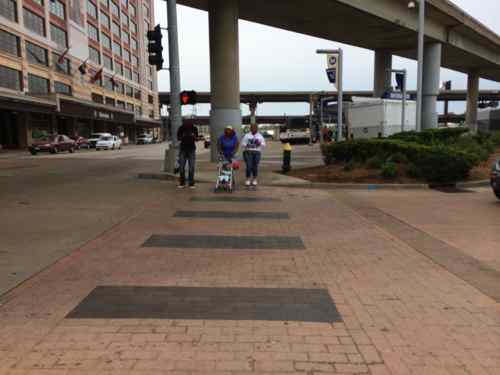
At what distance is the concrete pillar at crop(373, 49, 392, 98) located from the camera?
3275 centimetres

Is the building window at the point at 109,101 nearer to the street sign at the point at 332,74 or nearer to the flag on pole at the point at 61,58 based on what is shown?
the flag on pole at the point at 61,58

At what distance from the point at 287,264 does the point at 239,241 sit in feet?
4.05

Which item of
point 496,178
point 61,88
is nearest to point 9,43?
point 61,88

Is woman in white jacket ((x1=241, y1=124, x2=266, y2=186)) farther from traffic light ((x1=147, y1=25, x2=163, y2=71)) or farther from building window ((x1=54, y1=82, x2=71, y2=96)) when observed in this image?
building window ((x1=54, y1=82, x2=71, y2=96))

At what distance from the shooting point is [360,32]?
1099 inches

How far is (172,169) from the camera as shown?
1469 centimetres

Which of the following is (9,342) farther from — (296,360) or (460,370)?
(460,370)

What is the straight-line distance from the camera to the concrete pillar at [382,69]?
32750 millimetres

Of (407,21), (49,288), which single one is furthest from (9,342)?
(407,21)

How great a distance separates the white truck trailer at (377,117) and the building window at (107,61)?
181ft

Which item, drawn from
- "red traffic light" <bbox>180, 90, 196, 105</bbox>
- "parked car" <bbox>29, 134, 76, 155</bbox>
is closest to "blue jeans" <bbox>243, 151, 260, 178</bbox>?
"red traffic light" <bbox>180, 90, 196, 105</bbox>

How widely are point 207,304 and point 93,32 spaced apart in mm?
68900

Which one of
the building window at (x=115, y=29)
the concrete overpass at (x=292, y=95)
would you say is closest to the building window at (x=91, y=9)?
the building window at (x=115, y=29)

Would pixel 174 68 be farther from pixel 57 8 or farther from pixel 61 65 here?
pixel 57 8
